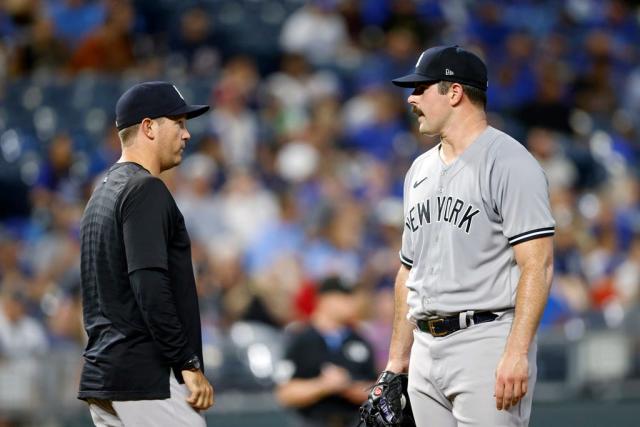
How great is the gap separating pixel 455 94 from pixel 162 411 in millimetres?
1490

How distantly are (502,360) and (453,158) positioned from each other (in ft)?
2.54

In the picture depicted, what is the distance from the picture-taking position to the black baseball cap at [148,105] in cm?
421

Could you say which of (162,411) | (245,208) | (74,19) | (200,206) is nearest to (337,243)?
(245,208)

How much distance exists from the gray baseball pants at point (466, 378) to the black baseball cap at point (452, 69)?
2.73 ft

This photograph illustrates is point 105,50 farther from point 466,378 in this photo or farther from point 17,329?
point 466,378

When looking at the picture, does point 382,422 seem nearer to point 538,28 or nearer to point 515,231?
point 515,231

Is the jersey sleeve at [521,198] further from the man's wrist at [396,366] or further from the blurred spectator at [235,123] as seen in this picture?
the blurred spectator at [235,123]

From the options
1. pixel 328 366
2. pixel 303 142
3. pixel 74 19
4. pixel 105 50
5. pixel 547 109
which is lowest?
pixel 328 366

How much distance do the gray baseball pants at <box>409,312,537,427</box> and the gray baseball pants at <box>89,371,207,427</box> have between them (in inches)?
32.1

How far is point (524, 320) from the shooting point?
393cm

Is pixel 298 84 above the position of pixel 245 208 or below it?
above

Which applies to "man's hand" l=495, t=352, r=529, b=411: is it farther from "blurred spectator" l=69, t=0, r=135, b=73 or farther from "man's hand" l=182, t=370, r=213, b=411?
"blurred spectator" l=69, t=0, r=135, b=73

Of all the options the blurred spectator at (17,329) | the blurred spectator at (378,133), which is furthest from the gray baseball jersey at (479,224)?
the blurred spectator at (378,133)

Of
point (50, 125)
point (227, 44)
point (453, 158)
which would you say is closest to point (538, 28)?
point (227, 44)
